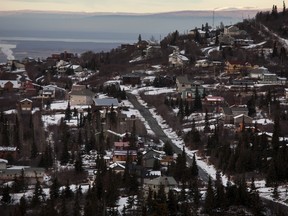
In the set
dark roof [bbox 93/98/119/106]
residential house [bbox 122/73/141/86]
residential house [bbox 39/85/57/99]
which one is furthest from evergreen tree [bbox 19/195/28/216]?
residential house [bbox 122/73/141/86]

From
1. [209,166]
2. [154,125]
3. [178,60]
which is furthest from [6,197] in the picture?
[178,60]

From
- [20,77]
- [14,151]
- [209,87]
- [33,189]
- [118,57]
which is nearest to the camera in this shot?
[33,189]

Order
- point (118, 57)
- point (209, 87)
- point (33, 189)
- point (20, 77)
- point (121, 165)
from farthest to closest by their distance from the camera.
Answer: point (118, 57), point (20, 77), point (209, 87), point (121, 165), point (33, 189)

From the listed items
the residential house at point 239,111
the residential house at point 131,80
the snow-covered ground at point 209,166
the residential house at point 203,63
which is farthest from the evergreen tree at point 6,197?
the residential house at point 203,63

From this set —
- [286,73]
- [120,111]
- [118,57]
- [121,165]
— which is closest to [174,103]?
[120,111]

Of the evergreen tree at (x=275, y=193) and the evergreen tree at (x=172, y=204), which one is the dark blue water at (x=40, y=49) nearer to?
the evergreen tree at (x=275, y=193)

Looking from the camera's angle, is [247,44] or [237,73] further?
[247,44]

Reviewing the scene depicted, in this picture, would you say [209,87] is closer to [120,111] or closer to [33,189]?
[120,111]
